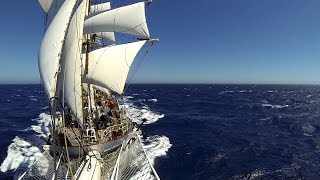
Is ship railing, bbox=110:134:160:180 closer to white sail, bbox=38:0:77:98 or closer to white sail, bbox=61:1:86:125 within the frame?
white sail, bbox=61:1:86:125

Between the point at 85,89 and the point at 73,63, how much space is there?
559 inches

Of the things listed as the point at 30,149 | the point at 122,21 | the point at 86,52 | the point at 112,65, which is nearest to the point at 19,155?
the point at 30,149

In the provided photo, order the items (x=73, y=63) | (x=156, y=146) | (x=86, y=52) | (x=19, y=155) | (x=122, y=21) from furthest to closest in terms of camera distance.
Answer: (x=156, y=146) < (x=19, y=155) < (x=122, y=21) < (x=86, y=52) < (x=73, y=63)

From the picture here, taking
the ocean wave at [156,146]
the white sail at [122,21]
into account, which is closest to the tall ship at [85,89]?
the white sail at [122,21]

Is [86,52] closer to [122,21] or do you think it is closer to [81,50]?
[122,21]

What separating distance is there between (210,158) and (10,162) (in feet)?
53.8

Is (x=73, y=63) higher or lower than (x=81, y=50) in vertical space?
lower

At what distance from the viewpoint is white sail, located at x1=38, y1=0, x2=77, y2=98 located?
13672 mm

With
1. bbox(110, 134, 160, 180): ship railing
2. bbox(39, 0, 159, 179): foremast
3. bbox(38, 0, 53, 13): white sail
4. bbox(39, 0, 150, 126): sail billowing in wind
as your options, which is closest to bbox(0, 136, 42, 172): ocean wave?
bbox(39, 0, 159, 179): foremast

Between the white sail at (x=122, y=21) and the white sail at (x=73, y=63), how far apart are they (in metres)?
8.12

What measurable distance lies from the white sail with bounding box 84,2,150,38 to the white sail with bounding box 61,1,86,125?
8.12 metres

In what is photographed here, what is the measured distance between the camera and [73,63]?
1590cm

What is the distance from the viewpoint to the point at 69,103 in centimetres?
1688

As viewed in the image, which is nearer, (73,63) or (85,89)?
(73,63)
